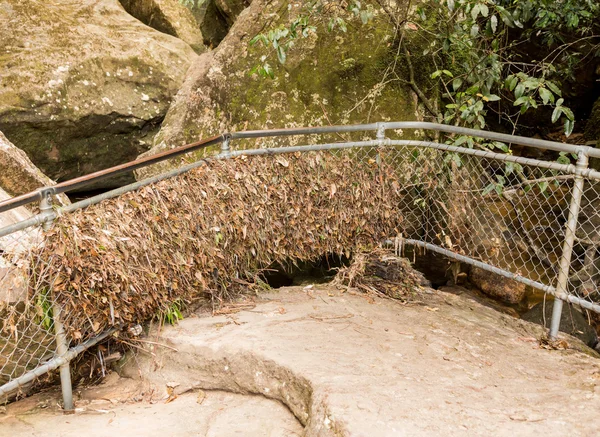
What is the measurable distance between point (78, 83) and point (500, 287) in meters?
5.44

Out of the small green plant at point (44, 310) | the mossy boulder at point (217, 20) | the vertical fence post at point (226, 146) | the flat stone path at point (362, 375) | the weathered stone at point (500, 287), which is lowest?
the weathered stone at point (500, 287)

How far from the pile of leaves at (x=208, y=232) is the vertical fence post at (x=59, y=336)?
0.05 m

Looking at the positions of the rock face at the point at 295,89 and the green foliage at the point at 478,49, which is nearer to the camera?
the green foliage at the point at 478,49

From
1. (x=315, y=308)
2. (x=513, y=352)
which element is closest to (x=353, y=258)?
(x=315, y=308)

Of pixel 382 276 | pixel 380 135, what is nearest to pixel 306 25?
pixel 380 135

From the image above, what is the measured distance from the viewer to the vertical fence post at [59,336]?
288cm

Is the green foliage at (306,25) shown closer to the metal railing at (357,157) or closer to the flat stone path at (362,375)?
the metal railing at (357,157)

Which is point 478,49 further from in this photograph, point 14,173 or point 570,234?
point 14,173

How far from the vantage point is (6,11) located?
6.49m

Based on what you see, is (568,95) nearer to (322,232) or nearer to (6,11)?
(322,232)

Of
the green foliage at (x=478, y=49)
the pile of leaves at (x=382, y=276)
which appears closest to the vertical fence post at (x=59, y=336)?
the pile of leaves at (x=382, y=276)

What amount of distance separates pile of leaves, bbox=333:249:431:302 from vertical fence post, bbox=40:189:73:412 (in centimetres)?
217

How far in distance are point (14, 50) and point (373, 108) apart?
4221 mm

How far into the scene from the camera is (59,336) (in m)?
3.06
